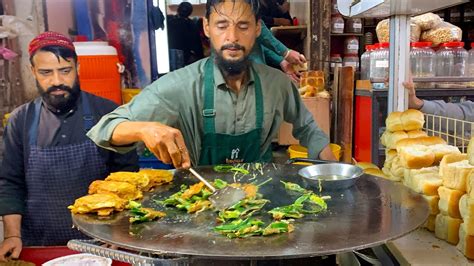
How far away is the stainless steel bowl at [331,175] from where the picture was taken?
4.07 feet

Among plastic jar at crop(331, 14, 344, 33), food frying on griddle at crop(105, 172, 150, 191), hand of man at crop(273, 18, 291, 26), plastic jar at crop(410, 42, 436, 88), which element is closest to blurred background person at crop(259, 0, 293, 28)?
hand of man at crop(273, 18, 291, 26)

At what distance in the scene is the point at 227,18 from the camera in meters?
1.80

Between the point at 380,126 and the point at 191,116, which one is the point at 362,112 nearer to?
the point at 380,126

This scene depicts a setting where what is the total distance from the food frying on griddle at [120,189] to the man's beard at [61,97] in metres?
0.93

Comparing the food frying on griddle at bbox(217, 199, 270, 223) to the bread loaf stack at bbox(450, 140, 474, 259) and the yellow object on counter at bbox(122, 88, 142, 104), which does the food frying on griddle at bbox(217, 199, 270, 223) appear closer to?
the bread loaf stack at bbox(450, 140, 474, 259)

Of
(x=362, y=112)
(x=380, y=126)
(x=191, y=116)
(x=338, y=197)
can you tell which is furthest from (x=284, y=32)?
(x=338, y=197)

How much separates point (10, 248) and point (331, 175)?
53.9 inches

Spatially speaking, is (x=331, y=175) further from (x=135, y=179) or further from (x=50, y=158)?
(x=50, y=158)

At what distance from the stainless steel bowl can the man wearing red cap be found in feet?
3.26

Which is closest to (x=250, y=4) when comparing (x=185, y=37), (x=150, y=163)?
(x=150, y=163)

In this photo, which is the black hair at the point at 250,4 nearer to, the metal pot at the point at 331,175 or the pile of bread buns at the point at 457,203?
the metal pot at the point at 331,175

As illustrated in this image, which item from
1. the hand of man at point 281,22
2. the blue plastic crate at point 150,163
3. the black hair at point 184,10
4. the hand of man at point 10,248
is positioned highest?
the black hair at point 184,10

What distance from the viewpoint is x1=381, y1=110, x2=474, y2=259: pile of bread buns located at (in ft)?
3.73

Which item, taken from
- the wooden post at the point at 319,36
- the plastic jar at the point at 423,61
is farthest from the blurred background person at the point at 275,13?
the plastic jar at the point at 423,61
